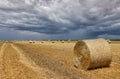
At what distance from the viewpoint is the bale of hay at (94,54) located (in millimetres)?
14849

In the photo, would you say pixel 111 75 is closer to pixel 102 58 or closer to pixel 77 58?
pixel 102 58

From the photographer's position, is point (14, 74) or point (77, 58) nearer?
point (14, 74)

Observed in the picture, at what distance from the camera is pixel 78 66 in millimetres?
16031

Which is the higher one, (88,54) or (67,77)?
(88,54)

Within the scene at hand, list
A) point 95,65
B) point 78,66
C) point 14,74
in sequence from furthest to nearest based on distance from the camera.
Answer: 1. point 78,66
2. point 95,65
3. point 14,74

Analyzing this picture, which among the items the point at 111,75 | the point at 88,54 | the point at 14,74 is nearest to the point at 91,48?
the point at 88,54

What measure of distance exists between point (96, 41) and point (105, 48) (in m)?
0.75

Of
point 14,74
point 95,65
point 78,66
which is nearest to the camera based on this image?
point 14,74

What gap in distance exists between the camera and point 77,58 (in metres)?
16.9

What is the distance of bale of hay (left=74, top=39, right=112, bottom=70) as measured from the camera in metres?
14.8

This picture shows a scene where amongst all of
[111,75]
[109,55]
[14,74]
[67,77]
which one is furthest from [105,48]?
[14,74]

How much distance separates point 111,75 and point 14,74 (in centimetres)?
520

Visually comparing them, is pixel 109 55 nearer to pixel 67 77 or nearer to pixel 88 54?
pixel 88 54

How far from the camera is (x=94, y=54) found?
48.9 ft
